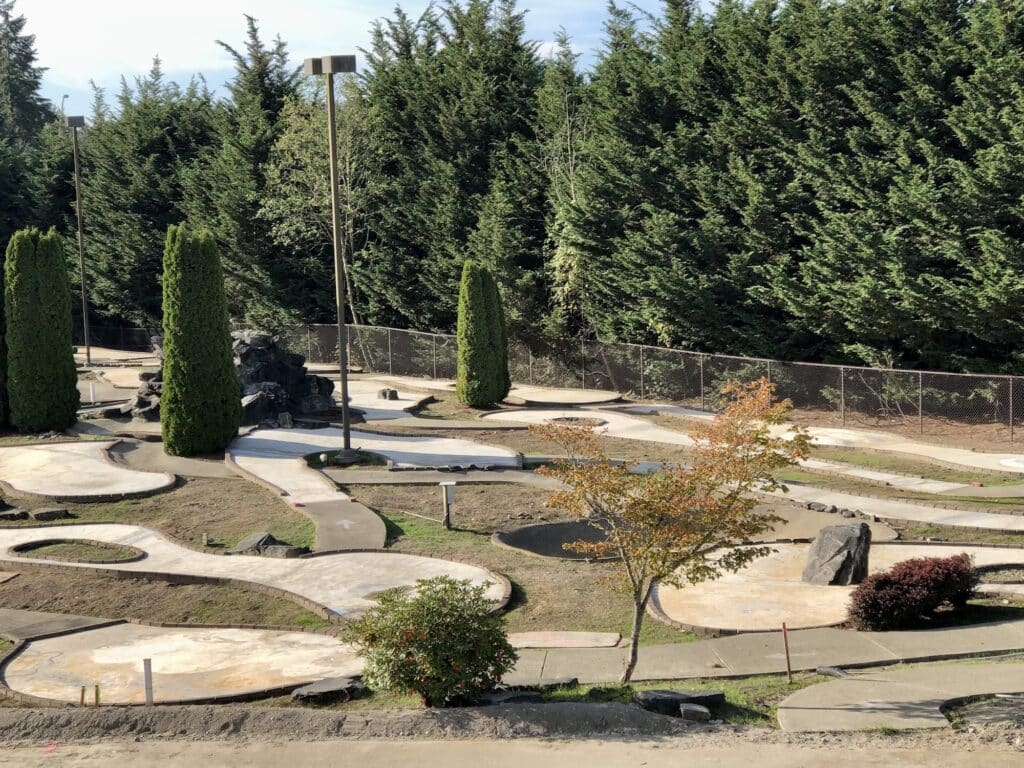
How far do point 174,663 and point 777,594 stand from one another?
883 centimetres

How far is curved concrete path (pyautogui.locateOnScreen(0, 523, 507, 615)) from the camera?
17.2 meters

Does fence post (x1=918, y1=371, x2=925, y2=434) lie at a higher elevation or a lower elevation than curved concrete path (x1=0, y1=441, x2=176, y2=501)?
higher

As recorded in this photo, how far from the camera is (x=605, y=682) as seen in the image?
13.1m

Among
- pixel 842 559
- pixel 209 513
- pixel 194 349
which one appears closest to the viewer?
pixel 842 559

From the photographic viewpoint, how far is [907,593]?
14.7 metres

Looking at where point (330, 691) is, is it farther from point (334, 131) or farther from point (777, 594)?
point (334, 131)

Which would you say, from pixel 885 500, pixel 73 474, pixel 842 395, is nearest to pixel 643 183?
pixel 842 395

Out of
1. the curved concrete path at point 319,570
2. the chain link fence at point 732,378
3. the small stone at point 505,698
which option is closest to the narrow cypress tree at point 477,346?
the chain link fence at point 732,378

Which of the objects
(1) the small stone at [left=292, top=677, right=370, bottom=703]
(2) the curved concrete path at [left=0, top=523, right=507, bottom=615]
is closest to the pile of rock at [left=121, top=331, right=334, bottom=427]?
(2) the curved concrete path at [left=0, top=523, right=507, bottom=615]

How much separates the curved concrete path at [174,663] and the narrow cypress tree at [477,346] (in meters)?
21.6

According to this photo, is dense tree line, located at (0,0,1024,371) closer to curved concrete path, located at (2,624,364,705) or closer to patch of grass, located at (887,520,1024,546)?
patch of grass, located at (887,520,1024,546)

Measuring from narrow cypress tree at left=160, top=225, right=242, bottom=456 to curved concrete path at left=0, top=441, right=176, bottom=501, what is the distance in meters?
1.94

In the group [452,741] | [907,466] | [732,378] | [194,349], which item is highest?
[194,349]

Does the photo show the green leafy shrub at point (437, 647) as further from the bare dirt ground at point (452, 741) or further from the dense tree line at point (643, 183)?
the dense tree line at point (643, 183)
